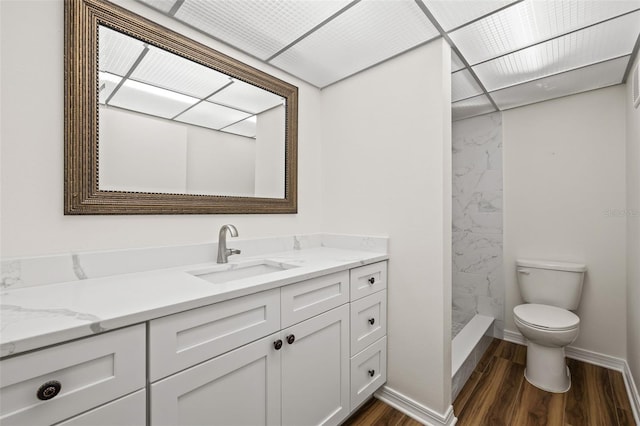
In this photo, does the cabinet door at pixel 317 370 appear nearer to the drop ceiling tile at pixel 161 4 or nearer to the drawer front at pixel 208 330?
the drawer front at pixel 208 330

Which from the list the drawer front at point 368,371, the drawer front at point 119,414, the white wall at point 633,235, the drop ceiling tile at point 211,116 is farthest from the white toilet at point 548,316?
the drop ceiling tile at point 211,116

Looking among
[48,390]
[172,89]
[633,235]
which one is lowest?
[48,390]

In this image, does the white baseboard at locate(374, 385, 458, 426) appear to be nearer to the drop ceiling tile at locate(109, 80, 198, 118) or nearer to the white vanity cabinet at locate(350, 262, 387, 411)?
the white vanity cabinet at locate(350, 262, 387, 411)

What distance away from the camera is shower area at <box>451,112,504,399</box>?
2.56 m

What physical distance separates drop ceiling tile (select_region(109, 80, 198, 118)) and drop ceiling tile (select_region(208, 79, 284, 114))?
0.17m

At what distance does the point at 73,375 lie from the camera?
704 millimetres

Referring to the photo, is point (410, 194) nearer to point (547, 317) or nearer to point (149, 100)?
point (547, 317)

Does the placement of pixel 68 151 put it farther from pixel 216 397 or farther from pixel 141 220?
pixel 216 397

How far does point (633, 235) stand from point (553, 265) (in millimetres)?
511

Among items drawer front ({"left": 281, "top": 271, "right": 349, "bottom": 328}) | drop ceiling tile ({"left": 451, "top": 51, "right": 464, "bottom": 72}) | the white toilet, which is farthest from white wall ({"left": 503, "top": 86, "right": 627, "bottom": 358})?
drawer front ({"left": 281, "top": 271, "right": 349, "bottom": 328})

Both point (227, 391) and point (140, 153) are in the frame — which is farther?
point (140, 153)

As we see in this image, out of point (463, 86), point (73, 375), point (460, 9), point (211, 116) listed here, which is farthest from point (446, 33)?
point (73, 375)

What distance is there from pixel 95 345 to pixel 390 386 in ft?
5.26

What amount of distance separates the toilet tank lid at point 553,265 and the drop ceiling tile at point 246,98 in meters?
2.29
